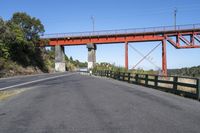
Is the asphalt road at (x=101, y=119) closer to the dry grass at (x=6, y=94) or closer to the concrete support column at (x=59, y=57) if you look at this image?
the dry grass at (x=6, y=94)

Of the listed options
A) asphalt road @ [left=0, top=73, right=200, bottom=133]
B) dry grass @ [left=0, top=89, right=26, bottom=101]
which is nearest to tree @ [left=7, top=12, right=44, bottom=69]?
dry grass @ [left=0, top=89, right=26, bottom=101]

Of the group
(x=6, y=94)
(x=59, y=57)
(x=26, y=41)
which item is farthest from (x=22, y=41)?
(x=6, y=94)

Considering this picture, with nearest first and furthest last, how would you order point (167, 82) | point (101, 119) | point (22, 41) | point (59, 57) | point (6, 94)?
point (101, 119)
point (167, 82)
point (6, 94)
point (22, 41)
point (59, 57)

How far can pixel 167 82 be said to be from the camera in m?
19.9

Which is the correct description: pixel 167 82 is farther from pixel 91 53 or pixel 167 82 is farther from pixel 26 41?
pixel 91 53

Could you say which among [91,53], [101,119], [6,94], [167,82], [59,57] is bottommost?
[6,94]

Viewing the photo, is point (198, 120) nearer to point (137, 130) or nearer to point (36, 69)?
point (137, 130)

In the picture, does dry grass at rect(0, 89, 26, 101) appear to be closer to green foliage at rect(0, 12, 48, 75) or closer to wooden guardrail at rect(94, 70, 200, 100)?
wooden guardrail at rect(94, 70, 200, 100)

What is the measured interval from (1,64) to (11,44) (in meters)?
10.5

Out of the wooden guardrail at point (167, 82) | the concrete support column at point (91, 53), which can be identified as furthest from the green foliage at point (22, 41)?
the wooden guardrail at point (167, 82)

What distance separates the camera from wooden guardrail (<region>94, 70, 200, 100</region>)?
54.6 ft

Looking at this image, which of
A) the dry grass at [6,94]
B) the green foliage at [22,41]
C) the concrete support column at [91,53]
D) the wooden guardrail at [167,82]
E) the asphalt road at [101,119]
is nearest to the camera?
the asphalt road at [101,119]

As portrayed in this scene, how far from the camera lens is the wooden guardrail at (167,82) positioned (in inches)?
655

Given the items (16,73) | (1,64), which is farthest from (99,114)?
(16,73)
